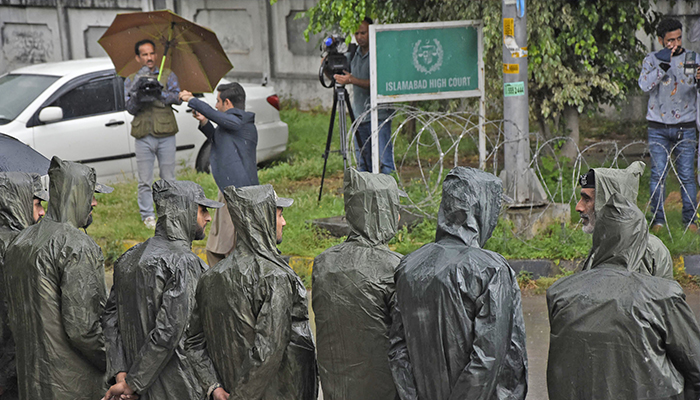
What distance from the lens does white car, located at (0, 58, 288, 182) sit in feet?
31.4

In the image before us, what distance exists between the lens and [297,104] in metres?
15.9

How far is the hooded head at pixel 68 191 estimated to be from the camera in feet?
14.0

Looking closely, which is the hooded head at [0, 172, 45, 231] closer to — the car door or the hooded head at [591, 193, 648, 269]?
the hooded head at [591, 193, 648, 269]

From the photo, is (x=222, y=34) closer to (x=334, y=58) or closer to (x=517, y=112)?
(x=334, y=58)

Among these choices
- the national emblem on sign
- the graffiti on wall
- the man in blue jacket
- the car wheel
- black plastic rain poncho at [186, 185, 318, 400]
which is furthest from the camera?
the graffiti on wall

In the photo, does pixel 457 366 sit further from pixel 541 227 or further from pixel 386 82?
pixel 386 82

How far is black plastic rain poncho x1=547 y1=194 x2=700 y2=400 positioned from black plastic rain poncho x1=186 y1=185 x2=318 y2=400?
1122mm

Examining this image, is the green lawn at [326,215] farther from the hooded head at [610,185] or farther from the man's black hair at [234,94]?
the hooded head at [610,185]

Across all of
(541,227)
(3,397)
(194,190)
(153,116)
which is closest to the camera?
(194,190)

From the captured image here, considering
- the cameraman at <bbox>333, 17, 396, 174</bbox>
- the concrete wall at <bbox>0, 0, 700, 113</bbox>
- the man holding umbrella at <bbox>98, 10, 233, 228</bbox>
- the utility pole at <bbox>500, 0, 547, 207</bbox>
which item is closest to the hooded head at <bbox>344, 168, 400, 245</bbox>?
the man holding umbrella at <bbox>98, 10, 233, 228</bbox>

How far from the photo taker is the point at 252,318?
147 inches

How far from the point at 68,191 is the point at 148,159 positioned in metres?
4.41

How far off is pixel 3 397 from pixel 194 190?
1.82m

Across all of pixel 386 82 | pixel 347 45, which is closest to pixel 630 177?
pixel 386 82
